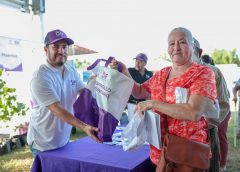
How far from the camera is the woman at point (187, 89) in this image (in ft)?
4.44

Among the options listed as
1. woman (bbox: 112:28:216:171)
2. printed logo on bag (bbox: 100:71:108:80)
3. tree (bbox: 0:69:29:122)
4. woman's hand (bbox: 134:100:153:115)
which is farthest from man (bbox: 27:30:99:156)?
tree (bbox: 0:69:29:122)

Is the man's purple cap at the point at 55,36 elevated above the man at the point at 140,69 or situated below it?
above

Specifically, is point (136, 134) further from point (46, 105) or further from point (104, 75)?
point (46, 105)

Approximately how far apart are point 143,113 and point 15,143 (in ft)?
15.2

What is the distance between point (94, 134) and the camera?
5.83 ft

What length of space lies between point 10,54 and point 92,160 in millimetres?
4086

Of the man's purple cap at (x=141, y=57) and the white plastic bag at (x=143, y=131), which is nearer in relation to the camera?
the white plastic bag at (x=143, y=131)

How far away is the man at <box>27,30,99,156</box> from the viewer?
1.92 metres

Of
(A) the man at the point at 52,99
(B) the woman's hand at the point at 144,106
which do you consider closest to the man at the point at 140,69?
(A) the man at the point at 52,99

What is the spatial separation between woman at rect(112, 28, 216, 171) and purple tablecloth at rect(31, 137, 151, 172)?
0.19m

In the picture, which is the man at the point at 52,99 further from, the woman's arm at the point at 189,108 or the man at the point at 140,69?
the man at the point at 140,69

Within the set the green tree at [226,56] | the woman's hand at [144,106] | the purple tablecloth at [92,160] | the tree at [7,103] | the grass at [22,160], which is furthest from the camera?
the green tree at [226,56]

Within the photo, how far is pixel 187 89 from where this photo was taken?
4.66ft

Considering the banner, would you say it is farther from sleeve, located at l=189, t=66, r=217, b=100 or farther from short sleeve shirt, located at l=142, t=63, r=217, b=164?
sleeve, located at l=189, t=66, r=217, b=100
